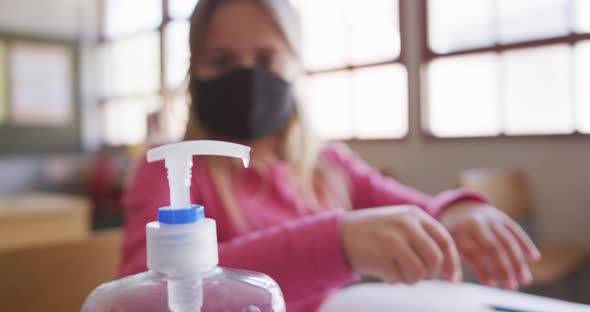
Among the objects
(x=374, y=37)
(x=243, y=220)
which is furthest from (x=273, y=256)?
(x=374, y=37)

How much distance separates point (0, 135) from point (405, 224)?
10.0ft

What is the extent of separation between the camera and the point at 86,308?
7.7 inches

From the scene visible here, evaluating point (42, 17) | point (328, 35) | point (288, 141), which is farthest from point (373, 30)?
point (42, 17)

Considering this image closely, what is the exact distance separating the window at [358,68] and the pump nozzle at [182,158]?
66.6 inches

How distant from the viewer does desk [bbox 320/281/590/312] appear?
13.4 inches

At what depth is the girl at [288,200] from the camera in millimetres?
261

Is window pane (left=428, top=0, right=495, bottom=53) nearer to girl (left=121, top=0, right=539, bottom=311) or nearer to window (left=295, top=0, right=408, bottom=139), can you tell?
window (left=295, top=0, right=408, bottom=139)

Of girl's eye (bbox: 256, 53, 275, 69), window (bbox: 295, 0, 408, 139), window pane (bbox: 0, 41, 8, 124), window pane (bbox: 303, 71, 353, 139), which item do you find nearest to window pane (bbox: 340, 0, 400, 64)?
window (bbox: 295, 0, 408, 139)

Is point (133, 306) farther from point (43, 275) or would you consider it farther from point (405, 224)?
point (43, 275)

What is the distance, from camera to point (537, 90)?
65.8 inches

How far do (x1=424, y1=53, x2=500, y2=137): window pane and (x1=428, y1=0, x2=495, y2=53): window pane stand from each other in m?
0.05

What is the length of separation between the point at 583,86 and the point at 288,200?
1313 millimetres

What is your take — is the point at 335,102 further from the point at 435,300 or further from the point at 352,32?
the point at 435,300

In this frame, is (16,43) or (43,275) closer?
(43,275)
